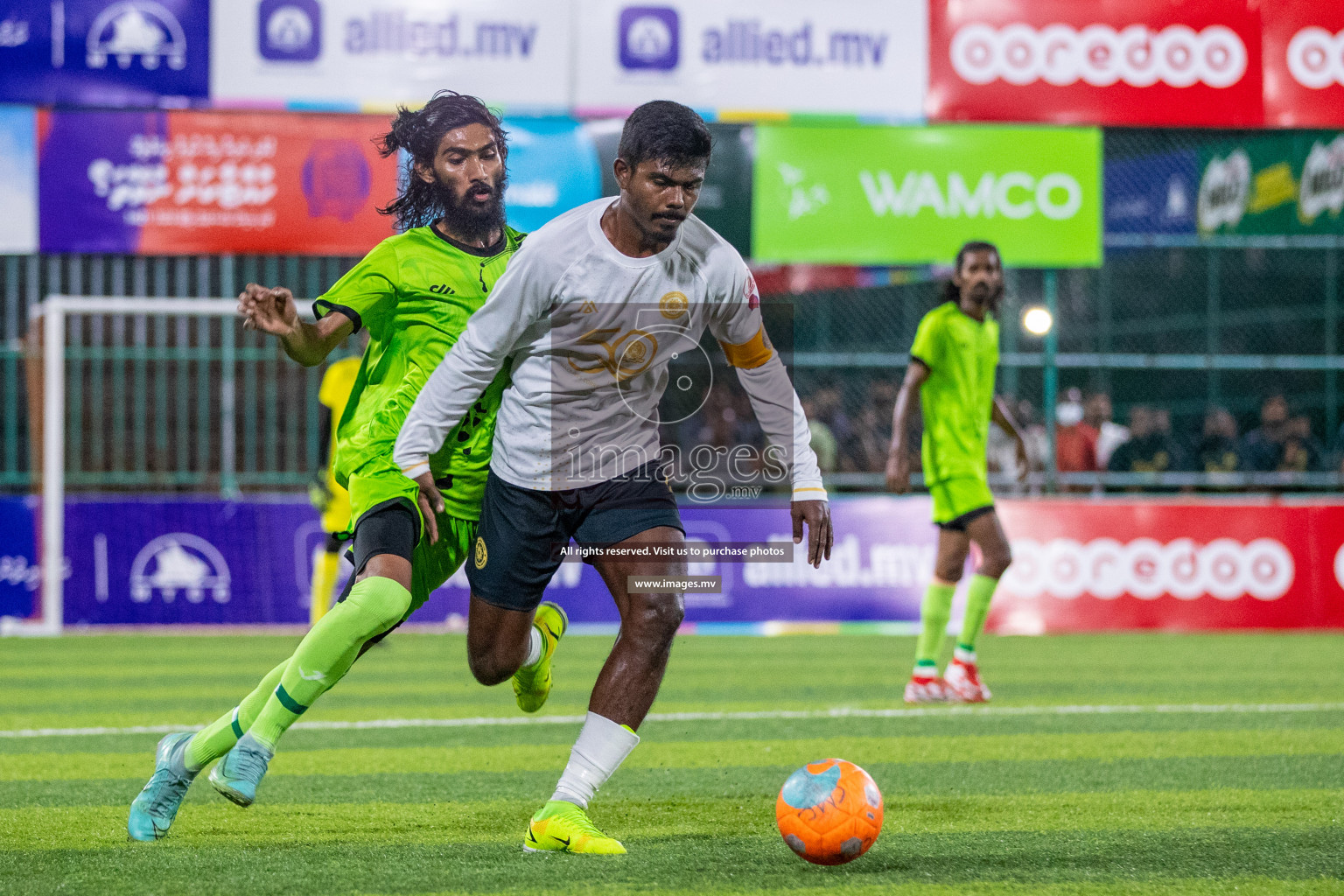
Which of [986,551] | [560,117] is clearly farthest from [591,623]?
[986,551]

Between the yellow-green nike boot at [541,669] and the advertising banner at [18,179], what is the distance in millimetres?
9676

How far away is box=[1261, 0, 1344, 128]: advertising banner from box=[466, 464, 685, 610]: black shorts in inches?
462

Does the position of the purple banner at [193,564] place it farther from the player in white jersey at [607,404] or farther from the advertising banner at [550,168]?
the player in white jersey at [607,404]

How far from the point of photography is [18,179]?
13.8m

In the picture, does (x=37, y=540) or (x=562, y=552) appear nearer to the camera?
(x=562, y=552)

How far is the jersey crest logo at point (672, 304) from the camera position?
4548mm

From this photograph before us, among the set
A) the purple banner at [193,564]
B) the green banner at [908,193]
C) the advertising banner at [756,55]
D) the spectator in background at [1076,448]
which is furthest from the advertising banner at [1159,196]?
the purple banner at [193,564]

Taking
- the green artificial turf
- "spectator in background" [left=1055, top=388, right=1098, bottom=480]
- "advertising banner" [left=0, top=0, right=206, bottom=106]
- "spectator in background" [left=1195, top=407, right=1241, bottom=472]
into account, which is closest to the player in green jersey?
the green artificial turf

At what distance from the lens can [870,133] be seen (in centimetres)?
1454

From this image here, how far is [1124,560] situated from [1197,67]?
437 cm

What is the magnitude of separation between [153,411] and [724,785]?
33.8 feet

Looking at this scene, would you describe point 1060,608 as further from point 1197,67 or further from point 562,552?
point 562,552

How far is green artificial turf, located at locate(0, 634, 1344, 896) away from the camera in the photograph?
13.6 ft

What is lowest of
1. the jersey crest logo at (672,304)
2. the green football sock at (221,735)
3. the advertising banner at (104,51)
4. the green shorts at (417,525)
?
the green football sock at (221,735)
